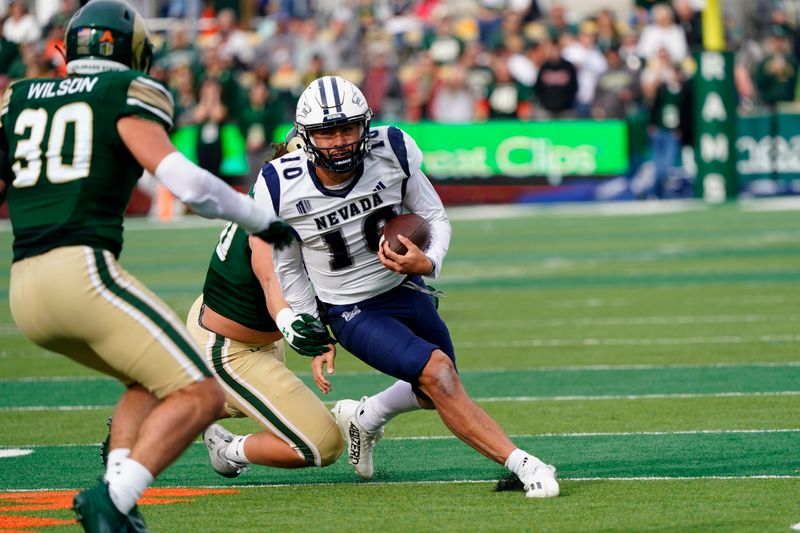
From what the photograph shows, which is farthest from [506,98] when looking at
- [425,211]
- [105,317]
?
[105,317]

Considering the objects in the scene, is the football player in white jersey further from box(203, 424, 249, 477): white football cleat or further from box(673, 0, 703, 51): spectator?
box(673, 0, 703, 51): spectator

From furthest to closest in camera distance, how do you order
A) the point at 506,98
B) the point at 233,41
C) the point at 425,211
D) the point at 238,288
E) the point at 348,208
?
the point at 233,41
the point at 506,98
the point at 238,288
the point at 425,211
the point at 348,208

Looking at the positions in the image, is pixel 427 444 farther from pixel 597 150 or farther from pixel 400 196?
pixel 597 150

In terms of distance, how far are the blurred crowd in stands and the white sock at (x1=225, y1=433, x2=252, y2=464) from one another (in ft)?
47.0

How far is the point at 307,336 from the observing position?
511 centimetres

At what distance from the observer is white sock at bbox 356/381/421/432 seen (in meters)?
5.73

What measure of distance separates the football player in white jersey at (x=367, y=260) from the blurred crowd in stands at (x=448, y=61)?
47.1 ft

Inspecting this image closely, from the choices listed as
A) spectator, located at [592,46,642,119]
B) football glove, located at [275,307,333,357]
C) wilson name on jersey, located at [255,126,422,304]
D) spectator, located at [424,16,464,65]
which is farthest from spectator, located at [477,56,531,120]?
football glove, located at [275,307,333,357]

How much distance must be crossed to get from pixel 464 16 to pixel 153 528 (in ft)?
72.8

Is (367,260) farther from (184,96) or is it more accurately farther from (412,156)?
(184,96)

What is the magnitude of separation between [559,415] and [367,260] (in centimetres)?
186

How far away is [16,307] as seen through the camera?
432cm

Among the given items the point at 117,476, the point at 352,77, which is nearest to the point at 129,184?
the point at 117,476

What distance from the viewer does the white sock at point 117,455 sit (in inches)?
174
